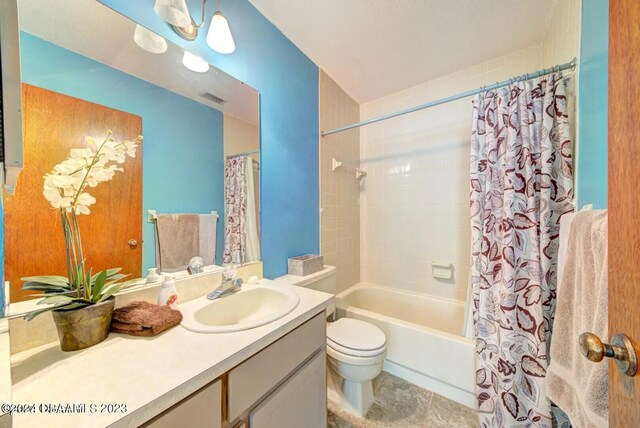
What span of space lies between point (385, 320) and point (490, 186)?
45.0 inches

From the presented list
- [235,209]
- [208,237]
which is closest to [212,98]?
[235,209]

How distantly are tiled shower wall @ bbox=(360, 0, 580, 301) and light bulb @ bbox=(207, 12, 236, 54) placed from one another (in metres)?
1.62

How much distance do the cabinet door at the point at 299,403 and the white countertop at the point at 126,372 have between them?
0.74 feet

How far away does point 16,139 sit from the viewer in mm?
470

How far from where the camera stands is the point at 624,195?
393 mm

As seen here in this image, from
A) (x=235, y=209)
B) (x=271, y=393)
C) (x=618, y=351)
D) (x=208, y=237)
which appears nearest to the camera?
(x=618, y=351)

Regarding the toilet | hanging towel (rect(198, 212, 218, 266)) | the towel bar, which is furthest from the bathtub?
the towel bar

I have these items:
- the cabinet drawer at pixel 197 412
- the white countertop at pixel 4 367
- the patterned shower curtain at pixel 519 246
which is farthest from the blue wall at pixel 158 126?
the patterned shower curtain at pixel 519 246

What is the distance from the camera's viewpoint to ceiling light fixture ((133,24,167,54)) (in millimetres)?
910

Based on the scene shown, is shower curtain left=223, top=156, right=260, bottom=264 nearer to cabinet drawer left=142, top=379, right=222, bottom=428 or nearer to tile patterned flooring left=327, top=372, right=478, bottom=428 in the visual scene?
cabinet drawer left=142, top=379, right=222, bottom=428

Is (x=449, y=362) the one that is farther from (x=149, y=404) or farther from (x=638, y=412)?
(x=149, y=404)

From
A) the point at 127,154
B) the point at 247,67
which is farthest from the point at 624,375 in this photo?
the point at 247,67

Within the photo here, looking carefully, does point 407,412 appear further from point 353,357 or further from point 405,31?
point 405,31

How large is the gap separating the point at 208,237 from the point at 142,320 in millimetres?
513
